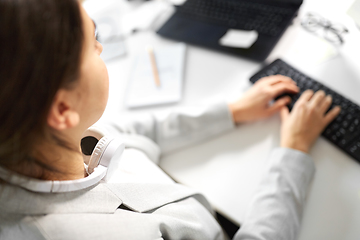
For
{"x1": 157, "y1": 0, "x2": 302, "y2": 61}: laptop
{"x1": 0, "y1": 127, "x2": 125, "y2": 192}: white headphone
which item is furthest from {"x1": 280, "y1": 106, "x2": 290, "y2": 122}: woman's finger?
{"x1": 0, "y1": 127, "x2": 125, "y2": 192}: white headphone

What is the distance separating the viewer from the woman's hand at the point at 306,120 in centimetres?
53

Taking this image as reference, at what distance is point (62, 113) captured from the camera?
30 cm

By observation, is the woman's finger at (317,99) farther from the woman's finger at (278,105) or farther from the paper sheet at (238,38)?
the paper sheet at (238,38)

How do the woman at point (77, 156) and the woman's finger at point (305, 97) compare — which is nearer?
the woman at point (77, 156)

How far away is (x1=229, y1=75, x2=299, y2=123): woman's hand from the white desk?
0.07ft

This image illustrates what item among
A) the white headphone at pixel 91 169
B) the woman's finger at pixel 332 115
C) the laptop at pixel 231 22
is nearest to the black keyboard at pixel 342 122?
the woman's finger at pixel 332 115

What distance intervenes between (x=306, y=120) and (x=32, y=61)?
521mm

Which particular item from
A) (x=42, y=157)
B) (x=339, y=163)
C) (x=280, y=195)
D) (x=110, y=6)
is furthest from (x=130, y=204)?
(x=110, y=6)

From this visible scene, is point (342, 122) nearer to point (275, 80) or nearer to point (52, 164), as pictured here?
point (275, 80)

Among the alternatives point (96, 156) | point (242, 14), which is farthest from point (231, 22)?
point (96, 156)

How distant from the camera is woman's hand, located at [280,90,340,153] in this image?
532 mm

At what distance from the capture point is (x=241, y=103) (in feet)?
2.04

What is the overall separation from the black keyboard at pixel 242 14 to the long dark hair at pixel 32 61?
1.99 ft

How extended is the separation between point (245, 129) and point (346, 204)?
0.24 m
